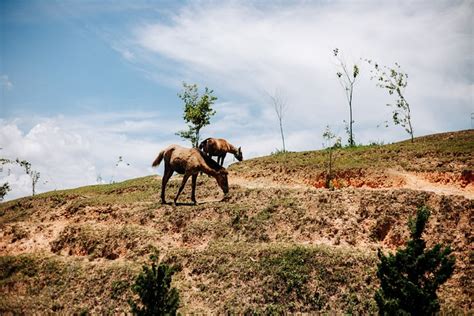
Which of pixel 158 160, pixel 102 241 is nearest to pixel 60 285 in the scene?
pixel 102 241

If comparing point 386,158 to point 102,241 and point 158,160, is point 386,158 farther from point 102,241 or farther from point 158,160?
point 102,241

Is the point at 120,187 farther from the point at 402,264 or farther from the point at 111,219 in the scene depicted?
the point at 402,264

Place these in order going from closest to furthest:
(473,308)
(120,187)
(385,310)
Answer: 1. (385,310)
2. (473,308)
3. (120,187)

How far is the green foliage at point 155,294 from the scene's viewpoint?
360 inches

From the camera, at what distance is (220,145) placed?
2823 centimetres

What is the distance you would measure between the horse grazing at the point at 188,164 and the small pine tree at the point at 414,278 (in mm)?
12065

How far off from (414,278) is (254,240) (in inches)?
329

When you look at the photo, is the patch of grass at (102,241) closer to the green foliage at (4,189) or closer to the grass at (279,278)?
the grass at (279,278)

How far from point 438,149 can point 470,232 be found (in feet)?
33.4

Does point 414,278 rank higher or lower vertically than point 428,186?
lower

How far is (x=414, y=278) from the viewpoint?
29.7 feet

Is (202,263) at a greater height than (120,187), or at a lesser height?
lesser

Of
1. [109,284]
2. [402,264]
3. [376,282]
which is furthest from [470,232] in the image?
[109,284]

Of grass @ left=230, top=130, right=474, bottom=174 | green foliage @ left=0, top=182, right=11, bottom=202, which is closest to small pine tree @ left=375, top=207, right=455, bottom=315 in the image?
grass @ left=230, top=130, right=474, bottom=174
